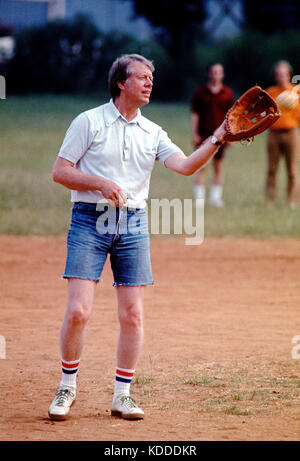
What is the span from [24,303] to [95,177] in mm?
3764

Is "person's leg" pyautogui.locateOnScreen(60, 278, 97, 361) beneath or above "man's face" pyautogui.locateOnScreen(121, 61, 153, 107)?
beneath

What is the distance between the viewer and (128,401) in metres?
5.00

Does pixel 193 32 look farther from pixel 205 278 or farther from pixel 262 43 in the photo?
pixel 205 278

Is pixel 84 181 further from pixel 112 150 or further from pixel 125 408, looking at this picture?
pixel 125 408

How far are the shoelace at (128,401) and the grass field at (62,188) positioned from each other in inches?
293

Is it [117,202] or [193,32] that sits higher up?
[193,32]

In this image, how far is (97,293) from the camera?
29.2 ft

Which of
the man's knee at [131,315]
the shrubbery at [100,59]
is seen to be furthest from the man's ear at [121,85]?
the shrubbery at [100,59]

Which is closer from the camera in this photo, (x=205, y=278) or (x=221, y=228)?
(x=205, y=278)

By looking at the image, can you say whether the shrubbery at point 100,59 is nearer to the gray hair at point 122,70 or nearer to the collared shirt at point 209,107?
the collared shirt at point 209,107

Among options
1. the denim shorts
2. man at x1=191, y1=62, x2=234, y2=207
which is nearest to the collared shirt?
man at x1=191, y1=62, x2=234, y2=207

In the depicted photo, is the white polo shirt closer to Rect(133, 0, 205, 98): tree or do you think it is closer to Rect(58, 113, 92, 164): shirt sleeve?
Rect(58, 113, 92, 164): shirt sleeve

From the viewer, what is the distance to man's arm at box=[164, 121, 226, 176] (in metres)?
4.85

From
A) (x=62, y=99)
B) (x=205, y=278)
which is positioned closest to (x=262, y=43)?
(x=62, y=99)
